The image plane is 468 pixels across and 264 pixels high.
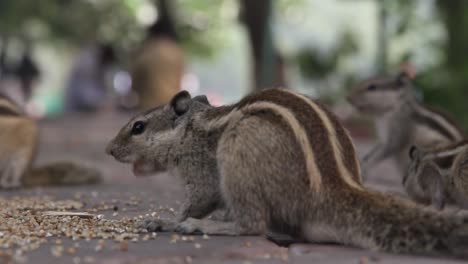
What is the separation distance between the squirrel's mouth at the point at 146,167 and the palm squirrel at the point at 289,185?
25 centimetres

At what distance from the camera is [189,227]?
175 inches

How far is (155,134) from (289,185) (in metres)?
1.17

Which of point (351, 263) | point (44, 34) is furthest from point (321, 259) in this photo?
point (44, 34)

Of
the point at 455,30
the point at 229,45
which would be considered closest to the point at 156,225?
the point at 455,30

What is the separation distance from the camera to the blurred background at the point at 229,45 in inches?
693

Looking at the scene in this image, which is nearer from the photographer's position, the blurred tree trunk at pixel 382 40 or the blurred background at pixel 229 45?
the blurred tree trunk at pixel 382 40

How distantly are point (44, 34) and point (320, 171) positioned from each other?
39.0 meters

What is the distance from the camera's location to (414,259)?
367 centimetres

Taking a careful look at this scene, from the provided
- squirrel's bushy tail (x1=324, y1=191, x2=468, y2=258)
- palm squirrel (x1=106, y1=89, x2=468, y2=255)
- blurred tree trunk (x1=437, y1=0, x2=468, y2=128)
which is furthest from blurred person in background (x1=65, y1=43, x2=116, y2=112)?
squirrel's bushy tail (x1=324, y1=191, x2=468, y2=258)

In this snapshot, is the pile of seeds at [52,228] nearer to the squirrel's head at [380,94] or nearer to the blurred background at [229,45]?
the blurred background at [229,45]

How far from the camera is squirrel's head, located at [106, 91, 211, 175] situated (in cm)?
489

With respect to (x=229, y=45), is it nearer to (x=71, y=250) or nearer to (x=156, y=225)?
(x=156, y=225)

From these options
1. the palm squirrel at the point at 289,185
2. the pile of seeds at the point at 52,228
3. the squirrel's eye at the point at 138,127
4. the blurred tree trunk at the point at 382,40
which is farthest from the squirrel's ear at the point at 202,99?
the blurred tree trunk at the point at 382,40

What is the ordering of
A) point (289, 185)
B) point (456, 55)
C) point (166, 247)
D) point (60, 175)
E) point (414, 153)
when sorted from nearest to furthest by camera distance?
point (166, 247), point (289, 185), point (414, 153), point (60, 175), point (456, 55)
